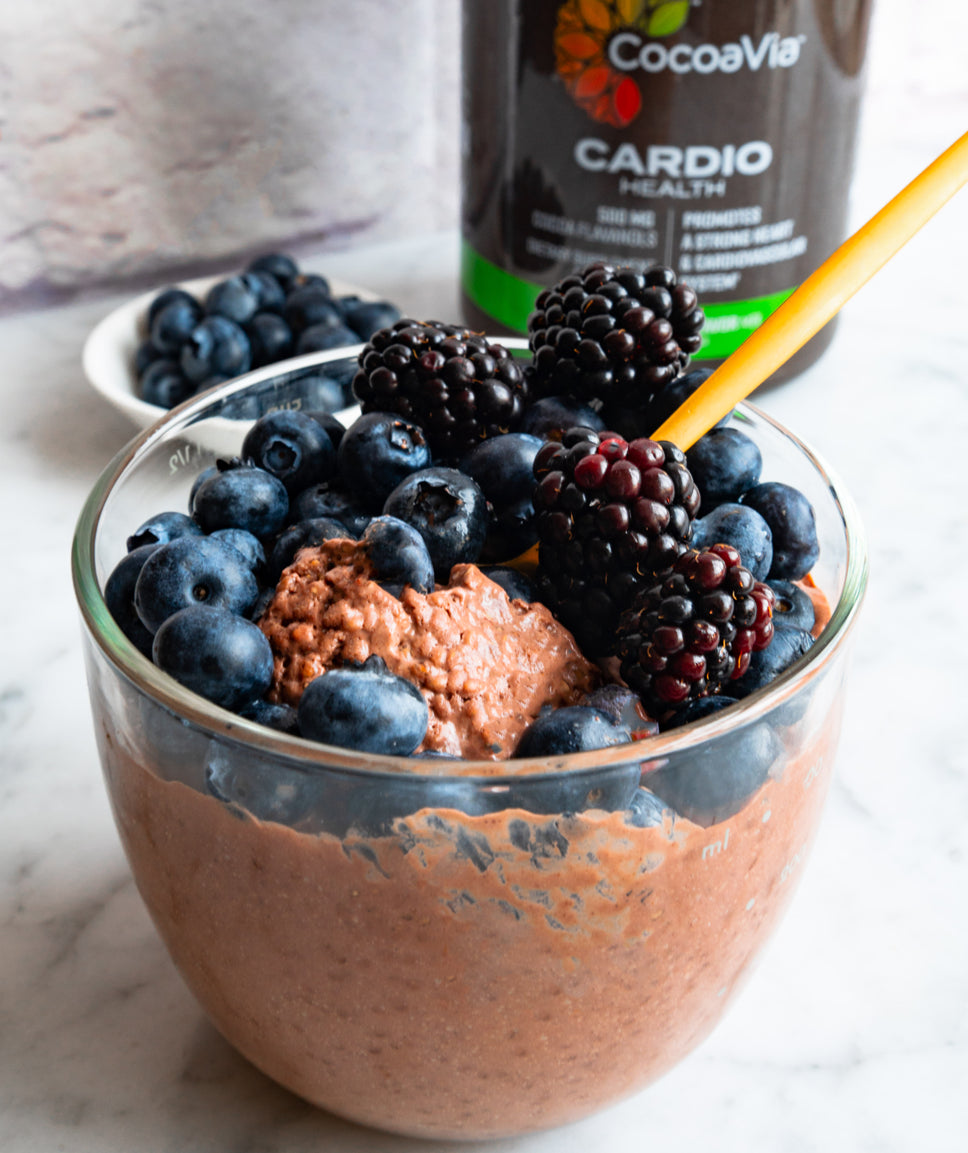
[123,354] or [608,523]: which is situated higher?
[608,523]

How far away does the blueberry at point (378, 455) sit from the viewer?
61 cm

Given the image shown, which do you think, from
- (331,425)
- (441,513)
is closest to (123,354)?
(331,425)

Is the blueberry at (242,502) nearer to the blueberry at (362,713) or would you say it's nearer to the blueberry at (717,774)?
the blueberry at (362,713)

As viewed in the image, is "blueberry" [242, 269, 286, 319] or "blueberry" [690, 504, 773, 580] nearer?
"blueberry" [690, 504, 773, 580]

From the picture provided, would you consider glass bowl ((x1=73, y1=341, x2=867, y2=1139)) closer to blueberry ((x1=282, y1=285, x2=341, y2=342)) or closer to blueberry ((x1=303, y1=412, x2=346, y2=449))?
blueberry ((x1=303, y1=412, x2=346, y2=449))

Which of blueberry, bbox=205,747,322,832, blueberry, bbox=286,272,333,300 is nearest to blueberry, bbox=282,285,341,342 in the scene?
blueberry, bbox=286,272,333,300

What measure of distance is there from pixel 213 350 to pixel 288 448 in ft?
1.85

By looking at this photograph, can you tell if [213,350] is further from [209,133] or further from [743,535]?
[743,535]

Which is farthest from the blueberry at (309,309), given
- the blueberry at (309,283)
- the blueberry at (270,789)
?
the blueberry at (270,789)

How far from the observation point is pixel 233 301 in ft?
4.07

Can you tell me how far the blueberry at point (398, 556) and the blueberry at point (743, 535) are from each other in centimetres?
13

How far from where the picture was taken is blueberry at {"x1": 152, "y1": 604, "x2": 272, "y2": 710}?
1.59 feet

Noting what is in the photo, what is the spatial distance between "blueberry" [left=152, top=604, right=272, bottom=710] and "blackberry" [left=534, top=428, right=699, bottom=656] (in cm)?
14

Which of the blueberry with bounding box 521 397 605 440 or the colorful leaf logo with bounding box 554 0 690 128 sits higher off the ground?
the colorful leaf logo with bounding box 554 0 690 128
